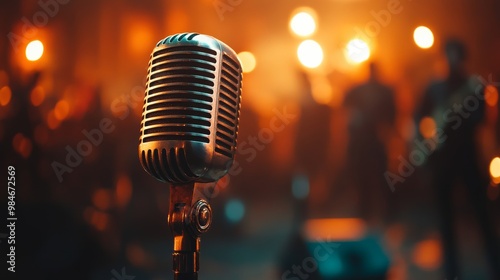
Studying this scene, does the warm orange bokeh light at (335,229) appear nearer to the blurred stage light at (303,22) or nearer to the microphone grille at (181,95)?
the blurred stage light at (303,22)

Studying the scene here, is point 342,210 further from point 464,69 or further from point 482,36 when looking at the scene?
point 482,36

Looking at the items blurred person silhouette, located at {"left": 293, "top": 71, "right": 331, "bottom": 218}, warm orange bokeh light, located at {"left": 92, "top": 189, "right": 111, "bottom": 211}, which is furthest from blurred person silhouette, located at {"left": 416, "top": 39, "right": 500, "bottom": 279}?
warm orange bokeh light, located at {"left": 92, "top": 189, "right": 111, "bottom": 211}

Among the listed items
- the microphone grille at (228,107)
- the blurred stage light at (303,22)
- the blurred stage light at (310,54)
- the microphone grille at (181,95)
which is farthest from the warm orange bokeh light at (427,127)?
the microphone grille at (181,95)

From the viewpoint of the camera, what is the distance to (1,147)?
203cm

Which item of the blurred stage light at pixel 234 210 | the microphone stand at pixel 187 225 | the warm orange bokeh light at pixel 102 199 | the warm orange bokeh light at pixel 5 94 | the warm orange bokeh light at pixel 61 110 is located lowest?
the microphone stand at pixel 187 225

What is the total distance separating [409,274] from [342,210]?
374mm

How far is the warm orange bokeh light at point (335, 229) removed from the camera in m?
1.82

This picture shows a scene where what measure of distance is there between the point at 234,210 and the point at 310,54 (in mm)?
821

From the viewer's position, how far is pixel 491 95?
1.84 metres

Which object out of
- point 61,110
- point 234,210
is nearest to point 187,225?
point 234,210

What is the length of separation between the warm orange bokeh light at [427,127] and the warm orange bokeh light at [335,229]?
1.59ft

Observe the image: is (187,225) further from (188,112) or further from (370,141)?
(370,141)

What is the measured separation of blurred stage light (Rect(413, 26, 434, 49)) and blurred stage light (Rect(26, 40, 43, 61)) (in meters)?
1.85

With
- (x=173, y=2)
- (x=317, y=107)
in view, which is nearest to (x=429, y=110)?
(x=317, y=107)
